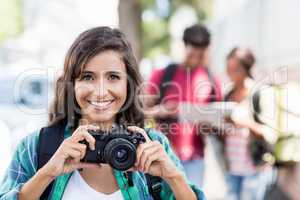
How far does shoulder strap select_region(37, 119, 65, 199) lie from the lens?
1.98 meters

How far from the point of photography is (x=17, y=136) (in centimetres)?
436

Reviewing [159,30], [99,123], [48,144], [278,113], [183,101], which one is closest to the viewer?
[48,144]

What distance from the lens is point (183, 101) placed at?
425 centimetres

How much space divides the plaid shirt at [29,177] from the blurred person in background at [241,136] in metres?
2.33

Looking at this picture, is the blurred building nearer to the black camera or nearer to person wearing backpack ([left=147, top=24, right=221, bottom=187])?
person wearing backpack ([left=147, top=24, right=221, bottom=187])

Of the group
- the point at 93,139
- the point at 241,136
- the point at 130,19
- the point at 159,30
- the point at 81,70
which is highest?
the point at 159,30

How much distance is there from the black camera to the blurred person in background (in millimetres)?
2414

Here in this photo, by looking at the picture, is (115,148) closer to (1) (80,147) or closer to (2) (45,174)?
(1) (80,147)

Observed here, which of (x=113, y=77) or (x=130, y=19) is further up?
(x=130, y=19)

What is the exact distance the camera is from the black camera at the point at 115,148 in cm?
192

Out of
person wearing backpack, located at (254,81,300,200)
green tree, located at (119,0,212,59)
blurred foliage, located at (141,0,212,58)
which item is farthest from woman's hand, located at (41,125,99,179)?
blurred foliage, located at (141,0,212,58)

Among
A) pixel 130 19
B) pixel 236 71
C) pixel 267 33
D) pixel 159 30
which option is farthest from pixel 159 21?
pixel 236 71

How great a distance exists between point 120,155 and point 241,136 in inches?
101

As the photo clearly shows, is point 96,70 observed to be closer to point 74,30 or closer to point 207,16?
point 74,30
